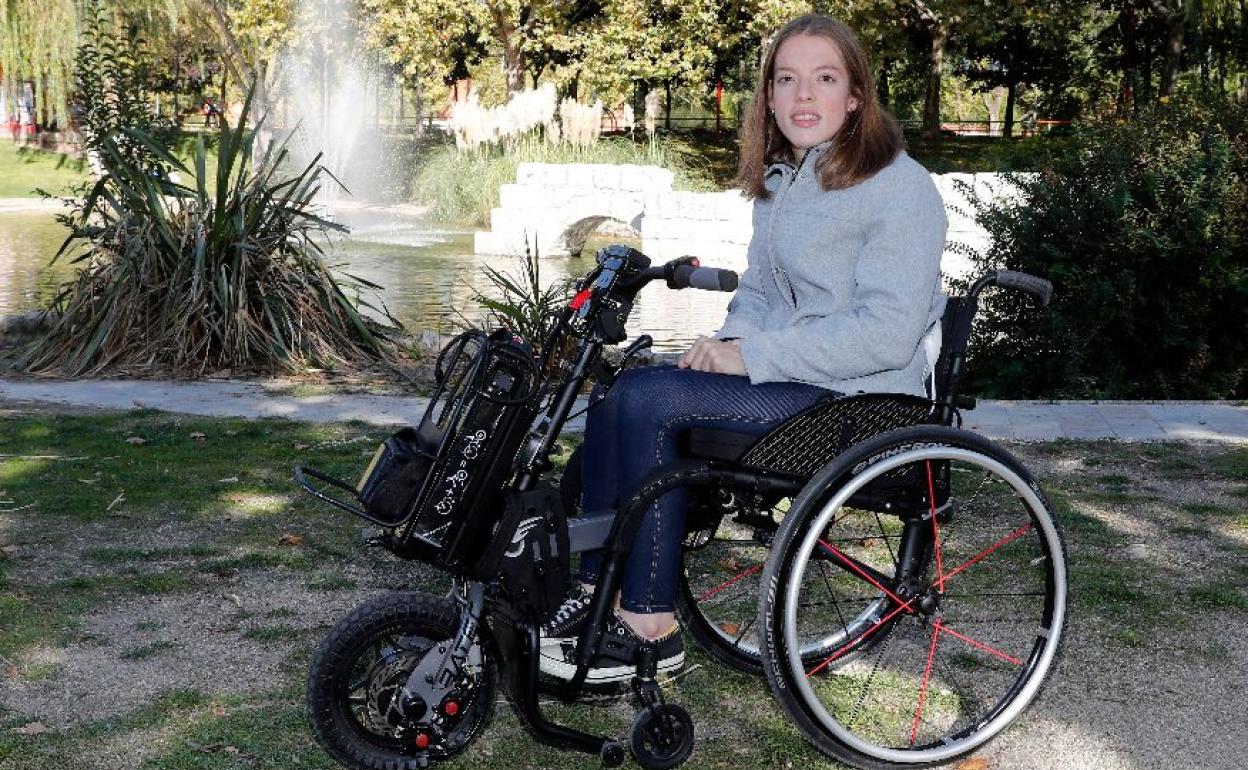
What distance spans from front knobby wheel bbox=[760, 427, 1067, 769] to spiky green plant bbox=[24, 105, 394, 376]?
480 cm

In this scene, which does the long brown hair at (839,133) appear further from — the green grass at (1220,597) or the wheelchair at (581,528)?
the green grass at (1220,597)

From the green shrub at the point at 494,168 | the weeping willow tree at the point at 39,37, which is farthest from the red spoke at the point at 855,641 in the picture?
the weeping willow tree at the point at 39,37

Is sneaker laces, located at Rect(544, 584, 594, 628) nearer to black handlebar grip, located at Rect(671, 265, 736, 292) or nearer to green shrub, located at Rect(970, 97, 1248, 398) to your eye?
black handlebar grip, located at Rect(671, 265, 736, 292)

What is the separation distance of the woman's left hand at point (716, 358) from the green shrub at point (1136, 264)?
5603 millimetres

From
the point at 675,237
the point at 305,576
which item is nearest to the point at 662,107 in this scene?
the point at 675,237

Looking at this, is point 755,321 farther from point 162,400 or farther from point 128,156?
point 128,156

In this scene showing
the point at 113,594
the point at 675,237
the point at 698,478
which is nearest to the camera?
the point at 698,478

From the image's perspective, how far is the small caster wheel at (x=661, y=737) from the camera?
9.92 feet

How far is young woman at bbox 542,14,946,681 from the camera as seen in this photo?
297 cm

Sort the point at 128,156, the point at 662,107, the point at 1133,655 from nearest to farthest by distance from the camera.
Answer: the point at 1133,655, the point at 128,156, the point at 662,107

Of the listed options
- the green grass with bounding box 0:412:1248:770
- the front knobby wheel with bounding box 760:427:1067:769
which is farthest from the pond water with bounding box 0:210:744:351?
the front knobby wheel with bounding box 760:427:1067:769

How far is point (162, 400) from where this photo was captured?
24.0 feet

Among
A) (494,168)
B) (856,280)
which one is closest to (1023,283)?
(856,280)

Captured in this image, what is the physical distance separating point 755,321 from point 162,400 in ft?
15.4
